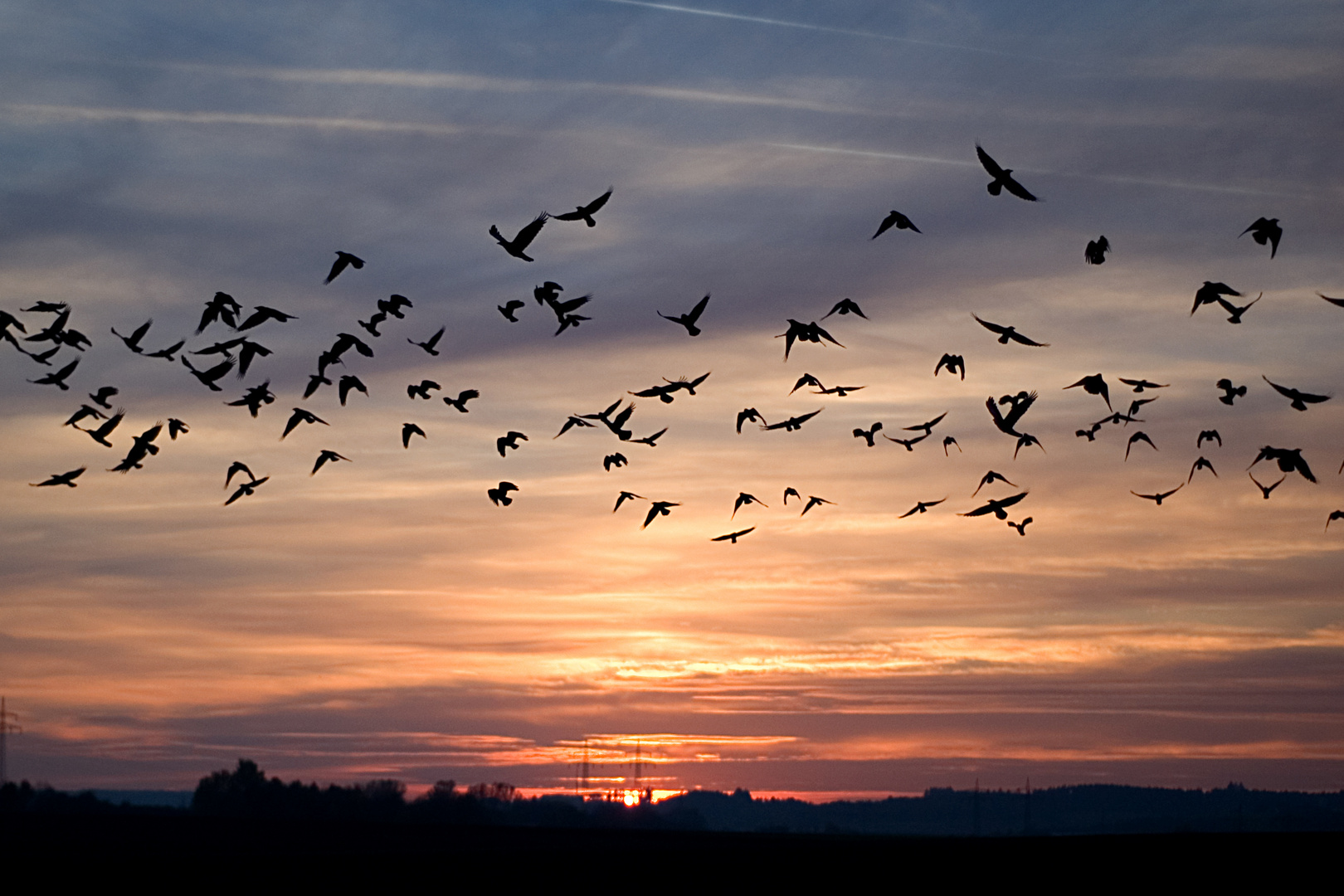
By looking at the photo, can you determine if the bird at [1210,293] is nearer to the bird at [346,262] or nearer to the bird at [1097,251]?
the bird at [1097,251]

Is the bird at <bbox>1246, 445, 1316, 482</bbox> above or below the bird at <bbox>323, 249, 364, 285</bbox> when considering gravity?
below

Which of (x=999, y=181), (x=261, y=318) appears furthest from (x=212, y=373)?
(x=999, y=181)

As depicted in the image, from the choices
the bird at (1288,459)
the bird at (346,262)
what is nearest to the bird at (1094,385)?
the bird at (1288,459)

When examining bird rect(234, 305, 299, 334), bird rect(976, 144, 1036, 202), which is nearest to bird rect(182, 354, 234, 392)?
bird rect(234, 305, 299, 334)

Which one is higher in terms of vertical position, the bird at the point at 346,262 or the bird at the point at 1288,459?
the bird at the point at 346,262

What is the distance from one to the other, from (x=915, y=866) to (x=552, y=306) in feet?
137

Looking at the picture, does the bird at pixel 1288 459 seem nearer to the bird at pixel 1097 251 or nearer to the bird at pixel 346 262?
the bird at pixel 1097 251

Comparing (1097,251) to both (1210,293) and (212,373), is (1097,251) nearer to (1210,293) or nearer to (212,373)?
(1210,293)

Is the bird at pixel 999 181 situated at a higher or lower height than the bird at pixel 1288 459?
higher

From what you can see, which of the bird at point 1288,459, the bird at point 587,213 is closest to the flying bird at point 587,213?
the bird at point 587,213

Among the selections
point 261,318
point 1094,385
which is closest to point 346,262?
point 261,318

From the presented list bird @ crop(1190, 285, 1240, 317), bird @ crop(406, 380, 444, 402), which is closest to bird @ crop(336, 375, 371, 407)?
bird @ crop(406, 380, 444, 402)

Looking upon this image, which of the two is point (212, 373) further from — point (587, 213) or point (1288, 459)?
point (1288, 459)

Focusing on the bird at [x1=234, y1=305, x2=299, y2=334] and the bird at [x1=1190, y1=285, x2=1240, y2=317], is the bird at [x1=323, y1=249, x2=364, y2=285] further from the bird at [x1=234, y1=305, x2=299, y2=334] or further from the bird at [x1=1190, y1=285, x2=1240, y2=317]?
the bird at [x1=1190, y1=285, x2=1240, y2=317]
